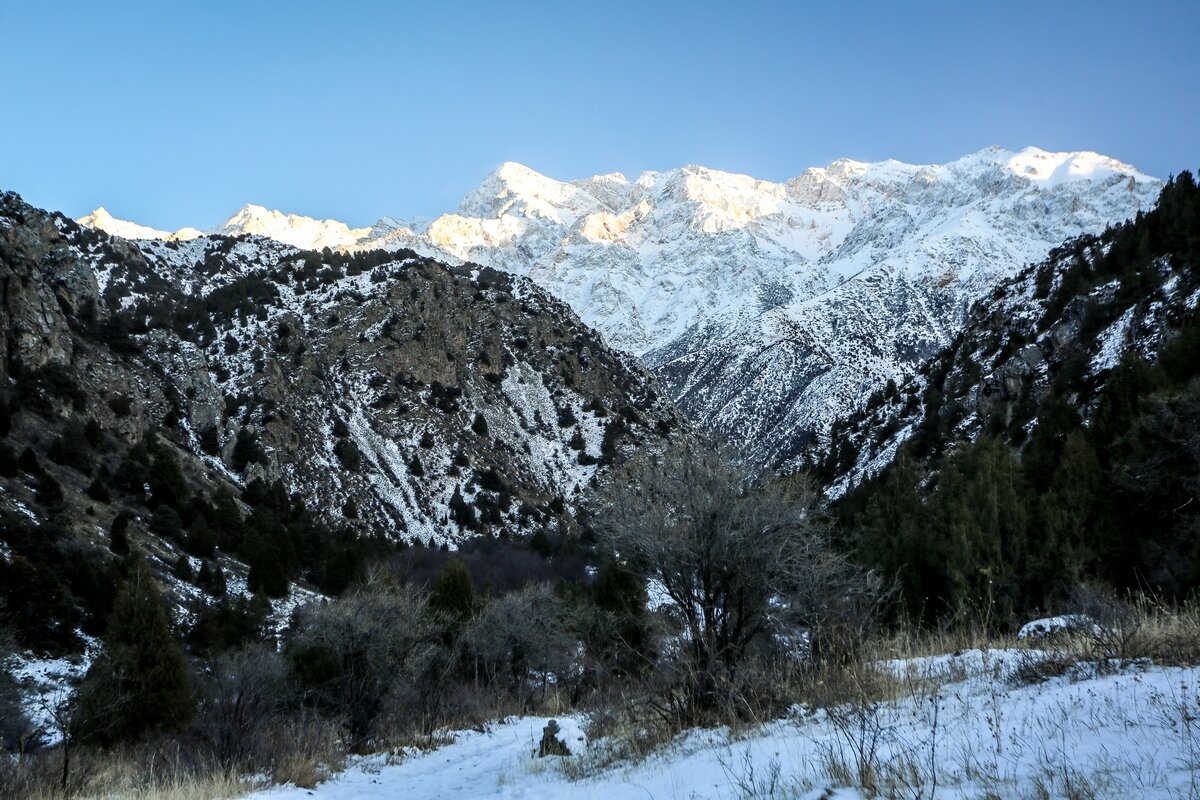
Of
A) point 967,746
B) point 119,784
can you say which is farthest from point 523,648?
point 967,746

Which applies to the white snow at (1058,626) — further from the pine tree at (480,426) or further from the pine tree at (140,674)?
the pine tree at (480,426)

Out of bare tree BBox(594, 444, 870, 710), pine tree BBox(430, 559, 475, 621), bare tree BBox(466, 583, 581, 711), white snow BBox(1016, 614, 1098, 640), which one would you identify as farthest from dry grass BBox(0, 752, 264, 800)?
pine tree BBox(430, 559, 475, 621)

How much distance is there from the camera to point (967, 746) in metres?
3.90

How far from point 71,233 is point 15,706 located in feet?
320

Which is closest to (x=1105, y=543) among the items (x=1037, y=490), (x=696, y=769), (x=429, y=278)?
(x=1037, y=490)

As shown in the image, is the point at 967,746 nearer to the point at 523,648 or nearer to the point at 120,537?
the point at 523,648

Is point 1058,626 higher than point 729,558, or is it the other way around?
point 729,558

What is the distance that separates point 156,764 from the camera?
12492mm

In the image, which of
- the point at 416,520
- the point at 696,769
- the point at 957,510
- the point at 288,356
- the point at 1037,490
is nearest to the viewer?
the point at 696,769

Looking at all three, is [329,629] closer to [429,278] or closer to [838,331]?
[429,278]

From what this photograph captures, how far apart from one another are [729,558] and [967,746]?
4.88 meters

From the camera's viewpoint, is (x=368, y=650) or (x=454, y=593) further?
(x=454, y=593)

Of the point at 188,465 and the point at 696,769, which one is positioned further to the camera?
the point at 188,465

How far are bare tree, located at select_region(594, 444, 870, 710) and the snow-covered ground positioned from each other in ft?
6.10
